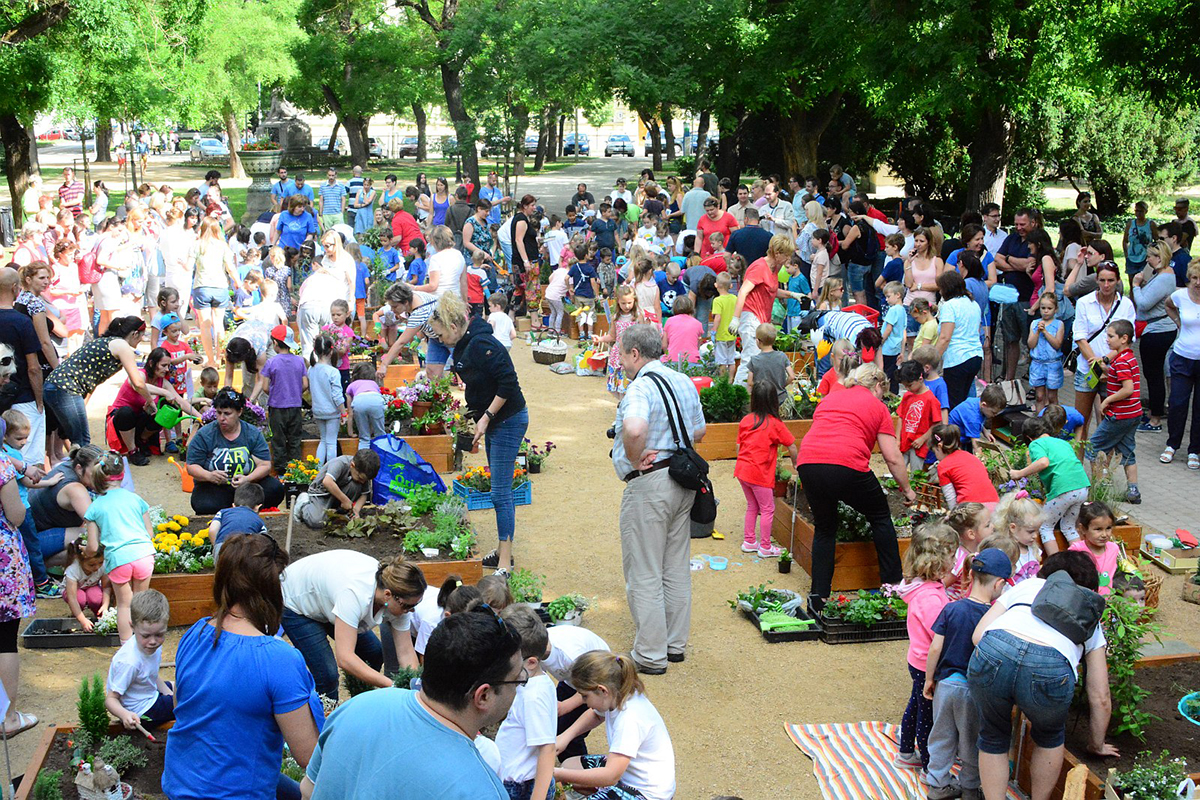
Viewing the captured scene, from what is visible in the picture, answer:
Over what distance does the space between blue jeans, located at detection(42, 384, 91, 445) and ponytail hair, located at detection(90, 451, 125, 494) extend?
245 centimetres

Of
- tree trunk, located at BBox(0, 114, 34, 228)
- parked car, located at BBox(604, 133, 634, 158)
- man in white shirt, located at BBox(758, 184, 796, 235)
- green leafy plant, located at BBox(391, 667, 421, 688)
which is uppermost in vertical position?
parked car, located at BBox(604, 133, 634, 158)

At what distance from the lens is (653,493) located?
21.5ft

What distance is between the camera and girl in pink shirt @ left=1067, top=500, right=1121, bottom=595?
21.2 ft

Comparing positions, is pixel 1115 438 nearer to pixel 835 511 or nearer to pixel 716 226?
pixel 835 511

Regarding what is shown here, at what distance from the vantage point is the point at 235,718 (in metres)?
3.77

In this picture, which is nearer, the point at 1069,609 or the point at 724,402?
the point at 1069,609

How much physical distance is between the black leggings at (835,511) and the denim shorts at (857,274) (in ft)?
27.7

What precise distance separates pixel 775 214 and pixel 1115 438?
26.6 feet

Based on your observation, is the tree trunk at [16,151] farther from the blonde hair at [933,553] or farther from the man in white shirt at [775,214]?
the blonde hair at [933,553]

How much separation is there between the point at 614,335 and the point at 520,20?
57.0 ft

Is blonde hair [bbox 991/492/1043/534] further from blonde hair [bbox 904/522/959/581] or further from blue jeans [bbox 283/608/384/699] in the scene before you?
blue jeans [bbox 283/608/384/699]

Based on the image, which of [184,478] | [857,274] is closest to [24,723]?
[184,478]

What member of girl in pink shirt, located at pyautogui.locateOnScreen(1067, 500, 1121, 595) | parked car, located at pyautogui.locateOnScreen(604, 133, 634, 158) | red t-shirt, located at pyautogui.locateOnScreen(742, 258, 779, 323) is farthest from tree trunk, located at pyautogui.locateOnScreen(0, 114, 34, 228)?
parked car, located at pyautogui.locateOnScreen(604, 133, 634, 158)

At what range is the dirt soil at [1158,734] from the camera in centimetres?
535
